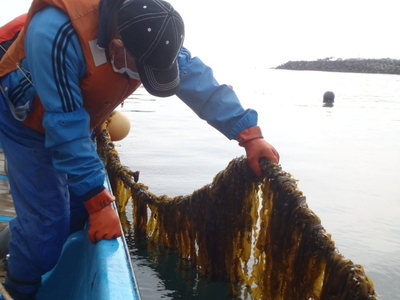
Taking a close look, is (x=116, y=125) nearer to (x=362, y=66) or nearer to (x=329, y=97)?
(x=329, y=97)

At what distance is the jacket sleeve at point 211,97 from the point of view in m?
2.76

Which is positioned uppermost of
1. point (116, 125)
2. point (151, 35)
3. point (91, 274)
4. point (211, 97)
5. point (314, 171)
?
point (151, 35)

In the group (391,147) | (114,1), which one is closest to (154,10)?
(114,1)

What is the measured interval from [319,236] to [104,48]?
4.39 ft

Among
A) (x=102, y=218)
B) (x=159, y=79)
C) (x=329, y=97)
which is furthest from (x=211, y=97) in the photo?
(x=329, y=97)

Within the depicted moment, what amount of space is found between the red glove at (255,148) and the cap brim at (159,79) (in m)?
0.70

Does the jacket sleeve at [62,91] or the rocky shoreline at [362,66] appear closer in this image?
the jacket sleeve at [62,91]

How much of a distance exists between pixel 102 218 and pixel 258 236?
100 centimetres

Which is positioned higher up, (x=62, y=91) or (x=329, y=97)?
(x=62, y=91)

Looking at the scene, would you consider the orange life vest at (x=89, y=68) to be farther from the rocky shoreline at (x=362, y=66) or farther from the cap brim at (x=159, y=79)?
the rocky shoreline at (x=362, y=66)

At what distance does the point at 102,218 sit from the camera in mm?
2236

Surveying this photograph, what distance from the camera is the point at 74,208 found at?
297 cm

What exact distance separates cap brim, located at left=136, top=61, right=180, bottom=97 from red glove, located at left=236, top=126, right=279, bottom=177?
2.29 feet

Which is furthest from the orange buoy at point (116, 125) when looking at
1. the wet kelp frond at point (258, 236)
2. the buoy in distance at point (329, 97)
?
the buoy in distance at point (329, 97)
